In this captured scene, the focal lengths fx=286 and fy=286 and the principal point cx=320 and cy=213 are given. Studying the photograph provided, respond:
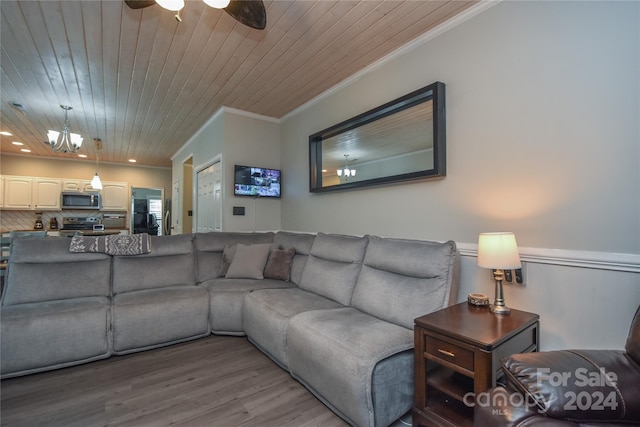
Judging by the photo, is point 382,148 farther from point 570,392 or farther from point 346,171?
point 570,392

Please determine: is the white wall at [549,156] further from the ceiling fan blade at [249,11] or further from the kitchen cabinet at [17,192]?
the kitchen cabinet at [17,192]

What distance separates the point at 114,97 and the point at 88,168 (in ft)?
15.5

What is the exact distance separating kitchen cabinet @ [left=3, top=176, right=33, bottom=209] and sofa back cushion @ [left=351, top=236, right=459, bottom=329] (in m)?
7.55

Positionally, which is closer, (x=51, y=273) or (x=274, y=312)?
(x=274, y=312)

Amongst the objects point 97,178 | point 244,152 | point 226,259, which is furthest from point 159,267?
point 97,178

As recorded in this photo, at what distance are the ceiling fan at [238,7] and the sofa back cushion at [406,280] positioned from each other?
5.69 feet

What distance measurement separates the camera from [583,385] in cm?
92

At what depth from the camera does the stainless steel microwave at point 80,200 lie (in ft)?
21.0

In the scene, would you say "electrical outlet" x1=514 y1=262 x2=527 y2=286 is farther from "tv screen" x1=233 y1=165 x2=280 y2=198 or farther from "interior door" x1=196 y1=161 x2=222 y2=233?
"interior door" x1=196 y1=161 x2=222 y2=233

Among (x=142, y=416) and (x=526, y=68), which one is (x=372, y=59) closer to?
(x=526, y=68)

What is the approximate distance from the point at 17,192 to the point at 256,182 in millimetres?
5704

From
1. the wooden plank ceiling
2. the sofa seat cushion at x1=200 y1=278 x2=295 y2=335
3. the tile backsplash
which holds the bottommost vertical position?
the sofa seat cushion at x1=200 y1=278 x2=295 y2=335

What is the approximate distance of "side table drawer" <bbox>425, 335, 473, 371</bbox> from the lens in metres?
1.32

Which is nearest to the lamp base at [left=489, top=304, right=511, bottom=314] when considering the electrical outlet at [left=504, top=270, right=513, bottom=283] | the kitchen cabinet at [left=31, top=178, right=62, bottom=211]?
the electrical outlet at [left=504, top=270, right=513, bottom=283]
